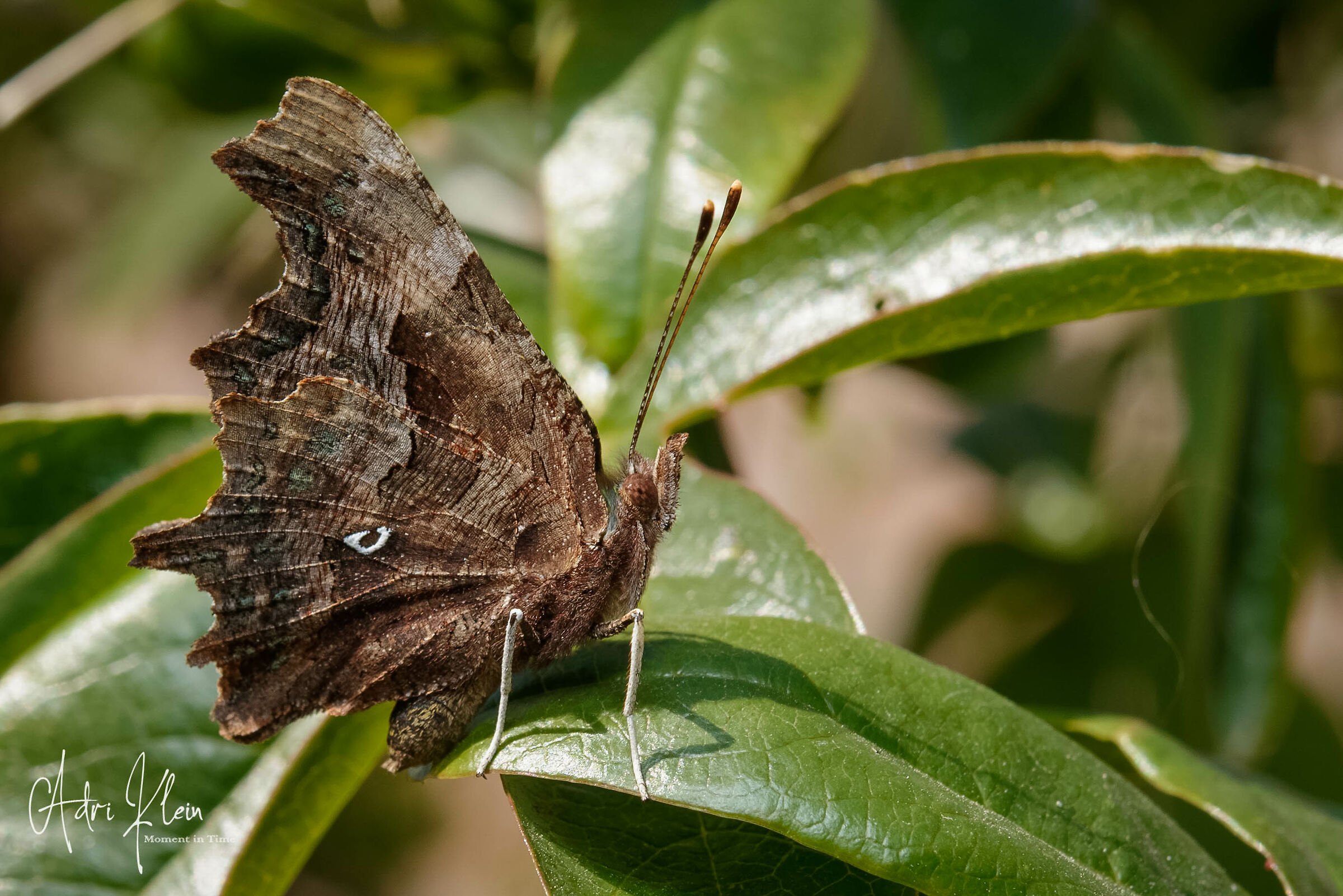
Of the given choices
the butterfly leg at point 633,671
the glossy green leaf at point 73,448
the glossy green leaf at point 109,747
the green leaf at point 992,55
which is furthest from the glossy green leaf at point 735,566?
the green leaf at point 992,55

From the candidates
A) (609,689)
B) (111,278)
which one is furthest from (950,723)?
(111,278)

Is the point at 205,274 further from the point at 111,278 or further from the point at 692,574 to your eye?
the point at 692,574

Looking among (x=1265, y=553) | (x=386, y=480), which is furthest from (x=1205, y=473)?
(x=386, y=480)

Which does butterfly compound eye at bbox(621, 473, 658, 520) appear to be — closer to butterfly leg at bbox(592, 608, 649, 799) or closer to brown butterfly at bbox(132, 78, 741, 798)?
brown butterfly at bbox(132, 78, 741, 798)

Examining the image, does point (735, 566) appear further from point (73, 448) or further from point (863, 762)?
point (73, 448)

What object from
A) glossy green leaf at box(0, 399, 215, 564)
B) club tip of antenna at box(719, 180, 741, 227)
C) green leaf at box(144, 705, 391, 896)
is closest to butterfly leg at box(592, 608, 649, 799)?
green leaf at box(144, 705, 391, 896)
